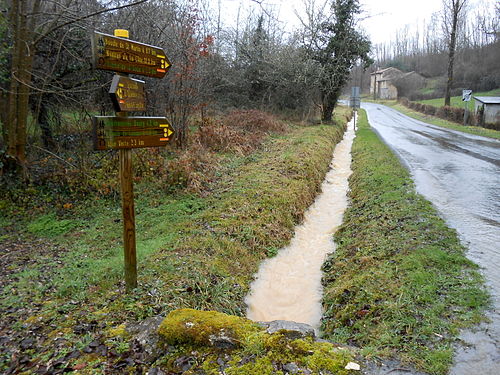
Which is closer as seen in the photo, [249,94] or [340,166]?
[340,166]

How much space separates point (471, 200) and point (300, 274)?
4739 mm

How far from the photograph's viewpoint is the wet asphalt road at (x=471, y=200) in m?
3.66

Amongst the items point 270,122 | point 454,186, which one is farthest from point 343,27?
point 454,186

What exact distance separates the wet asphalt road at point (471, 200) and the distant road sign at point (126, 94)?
453 cm

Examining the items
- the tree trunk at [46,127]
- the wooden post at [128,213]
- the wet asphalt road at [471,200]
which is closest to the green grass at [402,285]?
the wet asphalt road at [471,200]

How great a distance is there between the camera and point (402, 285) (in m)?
5.07

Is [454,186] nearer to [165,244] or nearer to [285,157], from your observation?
[285,157]

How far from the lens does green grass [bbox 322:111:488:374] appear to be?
398 centimetres

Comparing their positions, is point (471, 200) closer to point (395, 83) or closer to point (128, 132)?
point (128, 132)

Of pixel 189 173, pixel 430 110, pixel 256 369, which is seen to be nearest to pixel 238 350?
pixel 256 369

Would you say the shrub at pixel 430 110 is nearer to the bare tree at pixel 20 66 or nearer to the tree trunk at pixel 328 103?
the tree trunk at pixel 328 103

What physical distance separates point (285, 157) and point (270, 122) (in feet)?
22.0

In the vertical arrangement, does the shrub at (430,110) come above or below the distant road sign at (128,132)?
above

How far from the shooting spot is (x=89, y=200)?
922 centimetres
